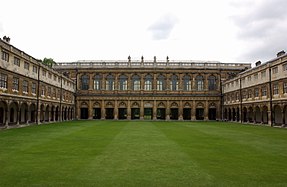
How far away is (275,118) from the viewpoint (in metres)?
45.4

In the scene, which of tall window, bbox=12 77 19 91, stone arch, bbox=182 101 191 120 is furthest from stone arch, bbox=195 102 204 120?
tall window, bbox=12 77 19 91

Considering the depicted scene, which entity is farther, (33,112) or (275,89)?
(33,112)

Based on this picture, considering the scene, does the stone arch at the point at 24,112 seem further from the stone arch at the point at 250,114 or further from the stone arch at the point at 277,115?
the stone arch at the point at 277,115

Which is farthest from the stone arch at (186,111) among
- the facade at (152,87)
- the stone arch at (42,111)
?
the stone arch at (42,111)

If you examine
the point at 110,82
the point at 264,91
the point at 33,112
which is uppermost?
A: the point at 110,82

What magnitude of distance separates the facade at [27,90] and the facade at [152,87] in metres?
7.62

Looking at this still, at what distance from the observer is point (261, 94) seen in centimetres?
4541

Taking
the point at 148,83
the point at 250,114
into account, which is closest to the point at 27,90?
the point at 148,83

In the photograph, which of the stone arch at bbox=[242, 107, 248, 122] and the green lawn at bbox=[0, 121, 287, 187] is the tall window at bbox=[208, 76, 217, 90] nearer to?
the stone arch at bbox=[242, 107, 248, 122]

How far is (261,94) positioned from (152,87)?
87.1ft

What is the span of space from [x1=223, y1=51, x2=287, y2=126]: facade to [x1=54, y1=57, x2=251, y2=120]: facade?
435 cm

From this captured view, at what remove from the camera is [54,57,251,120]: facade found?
216ft

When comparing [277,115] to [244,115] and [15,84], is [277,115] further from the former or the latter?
[15,84]

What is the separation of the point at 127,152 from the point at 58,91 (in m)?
40.8
